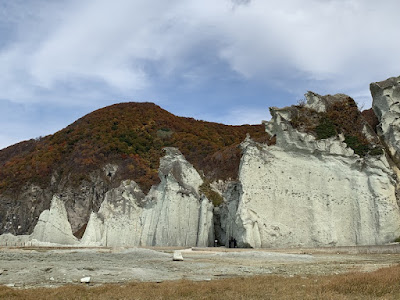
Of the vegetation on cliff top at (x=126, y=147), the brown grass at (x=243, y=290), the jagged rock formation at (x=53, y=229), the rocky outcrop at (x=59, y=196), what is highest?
the vegetation on cliff top at (x=126, y=147)

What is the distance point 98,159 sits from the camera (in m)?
75.1

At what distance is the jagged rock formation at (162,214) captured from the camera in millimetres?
40625

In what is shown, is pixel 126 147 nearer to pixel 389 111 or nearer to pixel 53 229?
pixel 53 229

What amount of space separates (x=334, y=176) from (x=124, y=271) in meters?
22.1

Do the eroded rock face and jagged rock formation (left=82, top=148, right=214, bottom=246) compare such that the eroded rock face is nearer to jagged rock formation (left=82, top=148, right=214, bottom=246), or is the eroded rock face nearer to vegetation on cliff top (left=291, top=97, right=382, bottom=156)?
vegetation on cliff top (left=291, top=97, right=382, bottom=156)

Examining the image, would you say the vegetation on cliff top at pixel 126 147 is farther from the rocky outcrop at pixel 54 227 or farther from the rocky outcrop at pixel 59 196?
the rocky outcrop at pixel 54 227

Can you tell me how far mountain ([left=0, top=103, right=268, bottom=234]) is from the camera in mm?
68812

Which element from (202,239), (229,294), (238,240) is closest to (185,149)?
(202,239)

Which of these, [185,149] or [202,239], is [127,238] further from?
[185,149]

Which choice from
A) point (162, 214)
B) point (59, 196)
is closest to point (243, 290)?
point (162, 214)

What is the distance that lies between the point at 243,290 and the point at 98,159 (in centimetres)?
6521

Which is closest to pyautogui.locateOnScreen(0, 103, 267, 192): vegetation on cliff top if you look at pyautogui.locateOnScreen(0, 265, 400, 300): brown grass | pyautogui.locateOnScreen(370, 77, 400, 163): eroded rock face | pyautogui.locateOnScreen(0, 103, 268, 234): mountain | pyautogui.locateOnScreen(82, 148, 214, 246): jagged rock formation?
pyautogui.locateOnScreen(0, 103, 268, 234): mountain

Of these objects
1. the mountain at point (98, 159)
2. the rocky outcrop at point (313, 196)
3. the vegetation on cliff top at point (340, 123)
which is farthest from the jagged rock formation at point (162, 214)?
the mountain at point (98, 159)

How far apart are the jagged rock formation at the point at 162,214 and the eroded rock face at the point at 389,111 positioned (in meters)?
17.2
